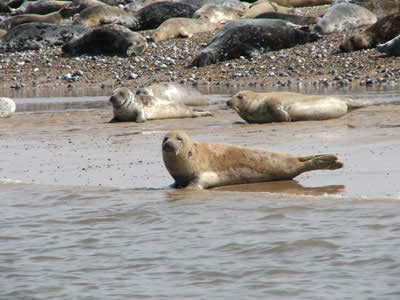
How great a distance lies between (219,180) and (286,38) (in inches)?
498

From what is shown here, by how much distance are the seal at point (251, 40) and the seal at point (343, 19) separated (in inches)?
29.4

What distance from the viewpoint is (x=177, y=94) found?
1322cm

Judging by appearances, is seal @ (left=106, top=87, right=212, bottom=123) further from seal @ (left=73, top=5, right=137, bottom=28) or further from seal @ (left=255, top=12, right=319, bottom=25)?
seal @ (left=73, top=5, right=137, bottom=28)

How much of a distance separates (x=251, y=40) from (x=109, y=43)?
3.72 metres

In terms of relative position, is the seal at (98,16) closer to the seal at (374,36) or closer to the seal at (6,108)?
the seal at (374,36)

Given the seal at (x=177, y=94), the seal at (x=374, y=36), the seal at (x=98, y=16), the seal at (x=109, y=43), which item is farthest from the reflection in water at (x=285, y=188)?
the seal at (x=98, y=16)

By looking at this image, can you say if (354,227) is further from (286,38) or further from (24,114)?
(286,38)

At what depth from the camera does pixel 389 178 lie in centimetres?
640

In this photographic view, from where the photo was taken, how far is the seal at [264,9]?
2473 centimetres

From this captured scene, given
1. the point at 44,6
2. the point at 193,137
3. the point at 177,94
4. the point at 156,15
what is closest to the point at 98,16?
the point at 156,15

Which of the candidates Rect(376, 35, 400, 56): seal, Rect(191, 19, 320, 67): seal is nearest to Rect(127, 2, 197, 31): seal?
Rect(191, 19, 320, 67): seal

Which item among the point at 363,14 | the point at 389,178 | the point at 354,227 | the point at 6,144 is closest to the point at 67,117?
the point at 6,144

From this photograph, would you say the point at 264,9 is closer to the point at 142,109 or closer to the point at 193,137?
the point at 142,109

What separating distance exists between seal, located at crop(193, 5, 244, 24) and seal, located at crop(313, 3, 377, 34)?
417 centimetres
